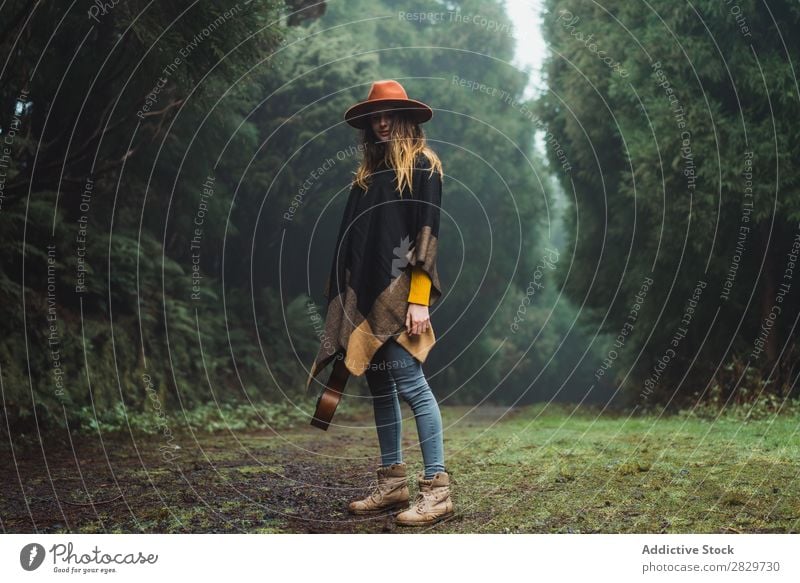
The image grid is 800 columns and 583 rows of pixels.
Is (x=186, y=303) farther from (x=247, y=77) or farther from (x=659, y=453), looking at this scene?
(x=659, y=453)

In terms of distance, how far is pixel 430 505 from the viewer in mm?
4824

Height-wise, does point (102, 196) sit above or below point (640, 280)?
above

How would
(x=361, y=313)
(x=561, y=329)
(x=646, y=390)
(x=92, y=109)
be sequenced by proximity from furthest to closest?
(x=561, y=329), (x=646, y=390), (x=92, y=109), (x=361, y=313)

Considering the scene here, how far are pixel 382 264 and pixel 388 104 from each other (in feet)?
3.29

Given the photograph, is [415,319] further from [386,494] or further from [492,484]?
[492,484]

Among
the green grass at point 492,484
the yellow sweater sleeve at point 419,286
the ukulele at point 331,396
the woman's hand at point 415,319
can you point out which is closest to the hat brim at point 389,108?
the yellow sweater sleeve at point 419,286

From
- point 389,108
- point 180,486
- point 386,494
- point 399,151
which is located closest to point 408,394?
point 386,494

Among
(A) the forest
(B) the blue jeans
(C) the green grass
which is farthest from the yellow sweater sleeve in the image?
(A) the forest

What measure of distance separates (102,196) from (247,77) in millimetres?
2983

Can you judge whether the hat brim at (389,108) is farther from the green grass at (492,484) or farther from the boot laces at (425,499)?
the green grass at (492,484)

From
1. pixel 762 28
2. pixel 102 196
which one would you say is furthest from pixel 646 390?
pixel 102 196

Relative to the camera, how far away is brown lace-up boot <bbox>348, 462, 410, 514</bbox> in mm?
5152

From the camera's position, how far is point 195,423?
484 inches

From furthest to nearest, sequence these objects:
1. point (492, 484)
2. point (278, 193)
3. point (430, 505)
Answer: point (278, 193) < point (492, 484) < point (430, 505)
